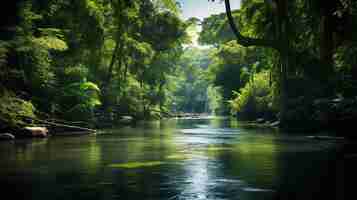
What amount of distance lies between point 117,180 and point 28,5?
2055 cm

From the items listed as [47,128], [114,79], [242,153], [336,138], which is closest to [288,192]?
[242,153]

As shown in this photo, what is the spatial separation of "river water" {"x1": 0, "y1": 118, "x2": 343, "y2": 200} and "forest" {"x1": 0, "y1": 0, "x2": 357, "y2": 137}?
4.37 metres

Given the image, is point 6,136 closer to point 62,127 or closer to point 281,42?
point 62,127

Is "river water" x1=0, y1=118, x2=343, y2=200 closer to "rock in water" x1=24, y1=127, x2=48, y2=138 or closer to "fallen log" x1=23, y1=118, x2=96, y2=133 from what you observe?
"rock in water" x1=24, y1=127, x2=48, y2=138

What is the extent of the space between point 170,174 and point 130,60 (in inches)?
1886

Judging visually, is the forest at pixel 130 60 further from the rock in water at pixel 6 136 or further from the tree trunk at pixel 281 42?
the rock in water at pixel 6 136

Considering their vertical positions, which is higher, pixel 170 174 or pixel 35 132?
pixel 35 132

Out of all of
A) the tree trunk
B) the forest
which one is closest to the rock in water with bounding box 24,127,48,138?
the forest

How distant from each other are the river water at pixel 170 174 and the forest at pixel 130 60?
14.4ft

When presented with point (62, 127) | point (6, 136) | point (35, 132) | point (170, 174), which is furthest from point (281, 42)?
point (170, 174)

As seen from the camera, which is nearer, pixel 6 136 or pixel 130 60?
pixel 6 136

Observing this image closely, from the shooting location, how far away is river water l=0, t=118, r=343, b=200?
9.59 metres

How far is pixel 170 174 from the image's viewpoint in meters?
12.1

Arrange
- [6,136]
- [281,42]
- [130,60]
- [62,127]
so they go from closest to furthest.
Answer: [6,136] < [62,127] < [281,42] < [130,60]
